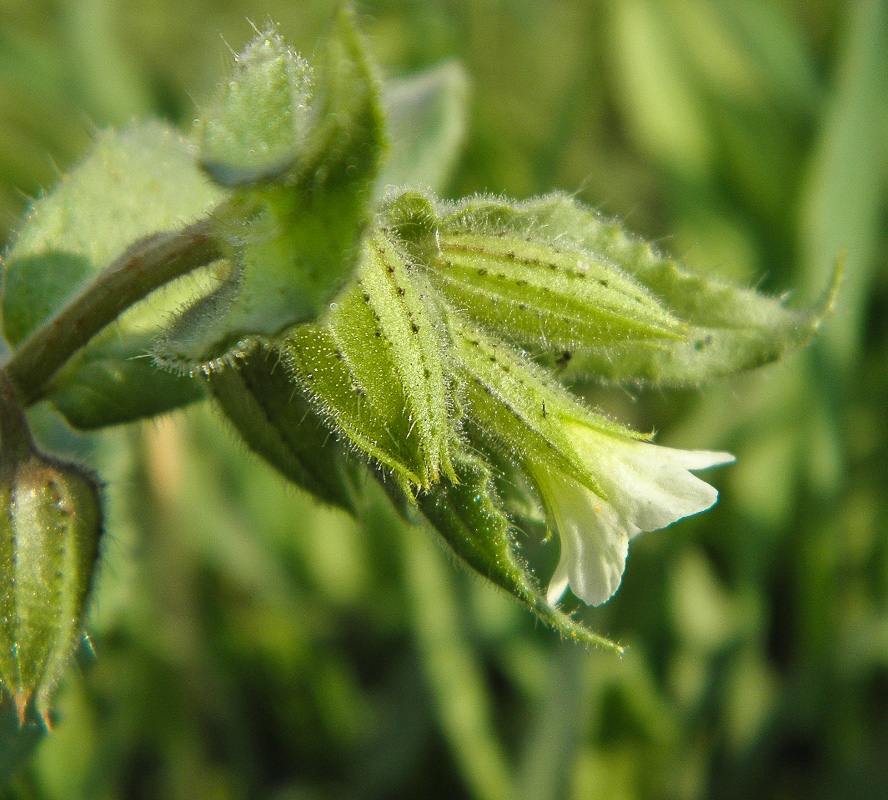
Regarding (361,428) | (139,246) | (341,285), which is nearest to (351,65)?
(341,285)

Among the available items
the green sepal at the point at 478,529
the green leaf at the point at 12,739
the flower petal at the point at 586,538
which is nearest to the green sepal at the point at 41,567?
the green leaf at the point at 12,739

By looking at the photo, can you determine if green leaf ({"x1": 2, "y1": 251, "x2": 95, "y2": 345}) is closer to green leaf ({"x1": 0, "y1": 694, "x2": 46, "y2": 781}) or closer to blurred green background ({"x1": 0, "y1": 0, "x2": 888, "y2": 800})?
blurred green background ({"x1": 0, "y1": 0, "x2": 888, "y2": 800})

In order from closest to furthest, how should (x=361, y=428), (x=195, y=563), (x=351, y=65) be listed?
(x=351, y=65)
(x=361, y=428)
(x=195, y=563)

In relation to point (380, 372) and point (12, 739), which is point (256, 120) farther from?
point (12, 739)

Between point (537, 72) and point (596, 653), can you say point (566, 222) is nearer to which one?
point (596, 653)

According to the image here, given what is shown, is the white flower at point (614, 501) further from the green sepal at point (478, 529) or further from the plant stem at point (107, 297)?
the plant stem at point (107, 297)

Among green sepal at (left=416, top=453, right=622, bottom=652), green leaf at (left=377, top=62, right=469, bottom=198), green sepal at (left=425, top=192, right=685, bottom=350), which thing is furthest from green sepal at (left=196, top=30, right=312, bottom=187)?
green leaf at (left=377, top=62, right=469, bottom=198)
